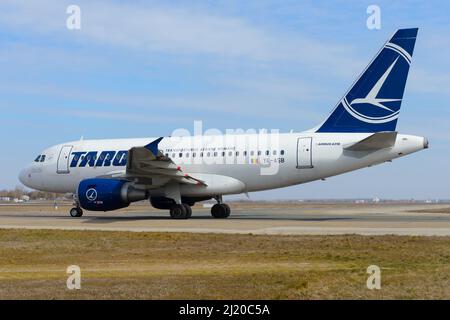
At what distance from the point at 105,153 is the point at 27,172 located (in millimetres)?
6225

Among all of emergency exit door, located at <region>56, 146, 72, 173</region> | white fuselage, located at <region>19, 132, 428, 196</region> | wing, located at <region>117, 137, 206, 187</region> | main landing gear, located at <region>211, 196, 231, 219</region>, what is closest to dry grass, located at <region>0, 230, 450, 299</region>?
wing, located at <region>117, 137, 206, 187</region>

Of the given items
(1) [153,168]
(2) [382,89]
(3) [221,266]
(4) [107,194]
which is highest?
(2) [382,89]

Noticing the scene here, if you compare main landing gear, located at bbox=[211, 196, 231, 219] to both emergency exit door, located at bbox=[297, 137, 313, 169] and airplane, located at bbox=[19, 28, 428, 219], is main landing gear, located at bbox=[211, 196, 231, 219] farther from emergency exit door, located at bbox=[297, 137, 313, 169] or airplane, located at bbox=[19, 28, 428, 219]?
emergency exit door, located at bbox=[297, 137, 313, 169]

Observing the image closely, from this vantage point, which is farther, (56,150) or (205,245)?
(56,150)

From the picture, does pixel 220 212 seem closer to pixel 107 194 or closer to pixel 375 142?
pixel 107 194

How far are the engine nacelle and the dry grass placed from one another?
28.5ft

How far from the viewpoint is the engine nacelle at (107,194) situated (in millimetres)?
30453

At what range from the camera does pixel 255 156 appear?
1225 inches

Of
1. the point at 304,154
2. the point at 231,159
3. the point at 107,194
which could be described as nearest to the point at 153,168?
the point at 107,194

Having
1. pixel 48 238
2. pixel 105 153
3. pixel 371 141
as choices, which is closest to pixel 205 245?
pixel 48 238

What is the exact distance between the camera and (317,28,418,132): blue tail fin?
93.1 feet

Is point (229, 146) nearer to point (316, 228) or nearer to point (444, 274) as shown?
point (316, 228)

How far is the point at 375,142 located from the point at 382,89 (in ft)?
9.06
